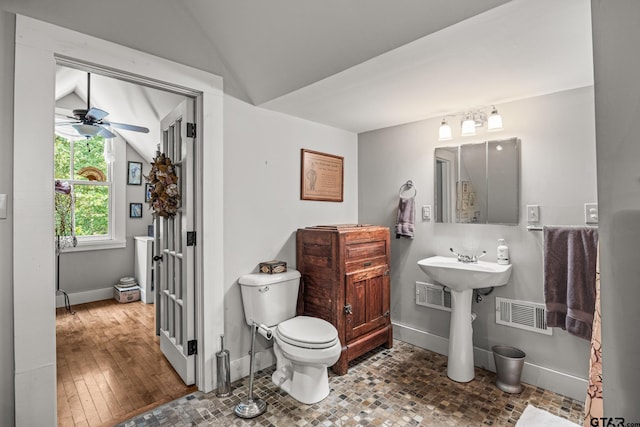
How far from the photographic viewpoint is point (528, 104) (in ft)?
7.53

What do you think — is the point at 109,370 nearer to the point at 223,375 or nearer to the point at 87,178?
the point at 223,375

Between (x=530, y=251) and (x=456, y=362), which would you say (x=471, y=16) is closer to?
(x=530, y=251)

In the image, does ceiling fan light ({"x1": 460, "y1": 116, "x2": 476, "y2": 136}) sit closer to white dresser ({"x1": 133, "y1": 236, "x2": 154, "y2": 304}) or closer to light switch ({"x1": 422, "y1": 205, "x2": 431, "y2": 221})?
light switch ({"x1": 422, "y1": 205, "x2": 431, "y2": 221})

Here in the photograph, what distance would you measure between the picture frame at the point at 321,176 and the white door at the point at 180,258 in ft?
3.21

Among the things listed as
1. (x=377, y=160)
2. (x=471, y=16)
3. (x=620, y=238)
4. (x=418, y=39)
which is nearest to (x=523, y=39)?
(x=471, y=16)

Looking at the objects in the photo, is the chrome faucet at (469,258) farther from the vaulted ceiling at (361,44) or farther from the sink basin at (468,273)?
the vaulted ceiling at (361,44)

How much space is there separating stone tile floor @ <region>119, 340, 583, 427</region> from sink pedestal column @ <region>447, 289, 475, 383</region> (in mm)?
70

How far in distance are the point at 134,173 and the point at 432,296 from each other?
4.45 metres

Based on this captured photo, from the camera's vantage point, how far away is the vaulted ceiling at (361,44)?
1.42m

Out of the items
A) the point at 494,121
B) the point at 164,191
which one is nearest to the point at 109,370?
the point at 164,191

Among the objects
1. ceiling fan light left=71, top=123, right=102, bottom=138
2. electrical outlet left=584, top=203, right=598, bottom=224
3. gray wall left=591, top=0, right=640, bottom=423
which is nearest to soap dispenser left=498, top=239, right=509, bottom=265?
electrical outlet left=584, top=203, right=598, bottom=224

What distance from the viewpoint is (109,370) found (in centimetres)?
252

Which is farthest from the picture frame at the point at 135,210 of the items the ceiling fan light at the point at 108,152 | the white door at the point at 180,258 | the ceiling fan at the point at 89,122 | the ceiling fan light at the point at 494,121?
the ceiling fan light at the point at 494,121

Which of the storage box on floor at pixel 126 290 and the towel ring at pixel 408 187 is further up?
the towel ring at pixel 408 187
